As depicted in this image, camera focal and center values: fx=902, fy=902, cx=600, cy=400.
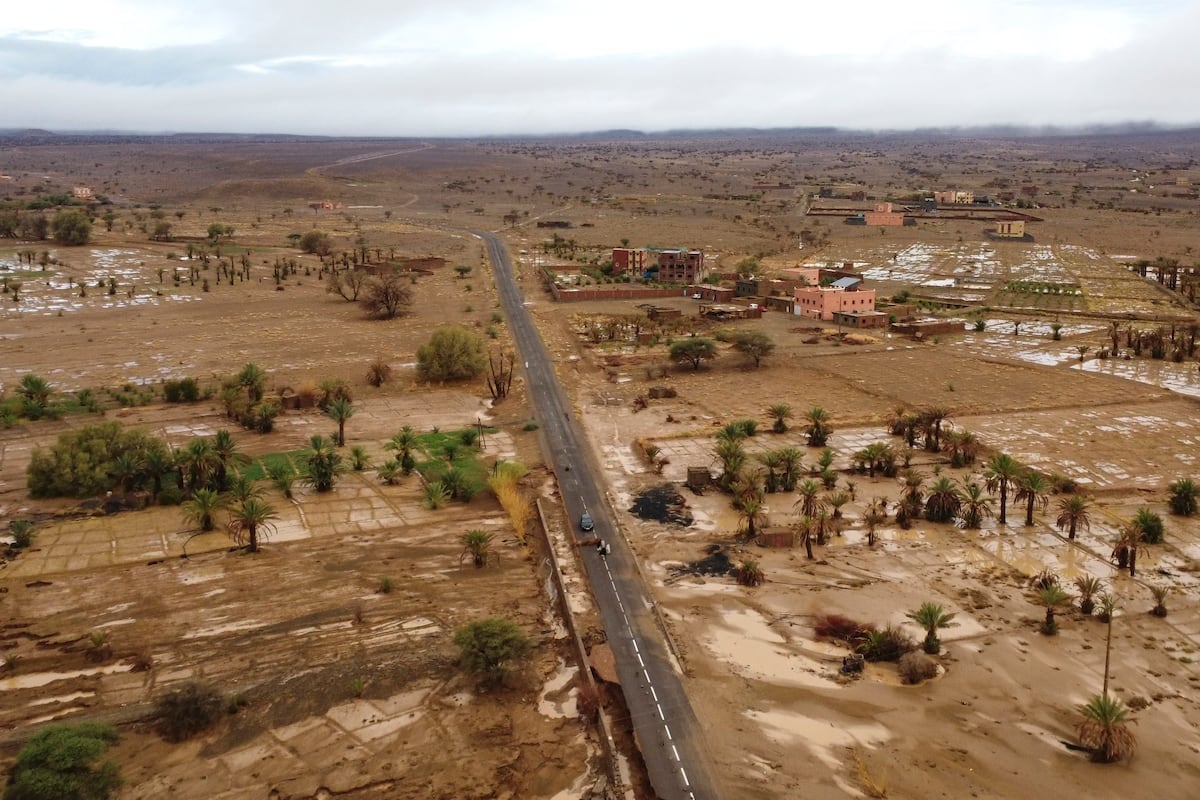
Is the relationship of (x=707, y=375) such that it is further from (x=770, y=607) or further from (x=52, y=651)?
(x=52, y=651)

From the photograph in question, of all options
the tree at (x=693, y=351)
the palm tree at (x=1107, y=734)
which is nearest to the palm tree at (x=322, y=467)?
the tree at (x=693, y=351)

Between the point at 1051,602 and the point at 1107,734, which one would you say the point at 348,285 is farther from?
the point at 1107,734

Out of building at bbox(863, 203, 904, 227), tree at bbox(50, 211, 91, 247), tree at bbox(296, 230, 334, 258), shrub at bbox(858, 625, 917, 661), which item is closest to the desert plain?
shrub at bbox(858, 625, 917, 661)

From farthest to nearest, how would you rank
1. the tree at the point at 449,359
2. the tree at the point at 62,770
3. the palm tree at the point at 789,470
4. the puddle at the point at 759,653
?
the tree at the point at 449,359, the palm tree at the point at 789,470, the puddle at the point at 759,653, the tree at the point at 62,770

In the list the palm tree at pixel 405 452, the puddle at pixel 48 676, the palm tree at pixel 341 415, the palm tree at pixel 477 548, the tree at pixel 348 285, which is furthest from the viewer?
the tree at pixel 348 285

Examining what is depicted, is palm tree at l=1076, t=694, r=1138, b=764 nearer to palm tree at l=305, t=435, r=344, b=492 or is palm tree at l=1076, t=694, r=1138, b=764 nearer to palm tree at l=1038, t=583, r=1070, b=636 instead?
palm tree at l=1038, t=583, r=1070, b=636

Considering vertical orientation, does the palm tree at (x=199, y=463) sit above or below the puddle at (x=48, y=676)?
above

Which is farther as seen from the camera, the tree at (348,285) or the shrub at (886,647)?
the tree at (348,285)

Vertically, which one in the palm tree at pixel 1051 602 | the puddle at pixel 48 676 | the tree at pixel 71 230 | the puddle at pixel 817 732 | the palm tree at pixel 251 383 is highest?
the tree at pixel 71 230

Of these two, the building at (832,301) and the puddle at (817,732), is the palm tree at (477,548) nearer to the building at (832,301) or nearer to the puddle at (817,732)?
the puddle at (817,732)
